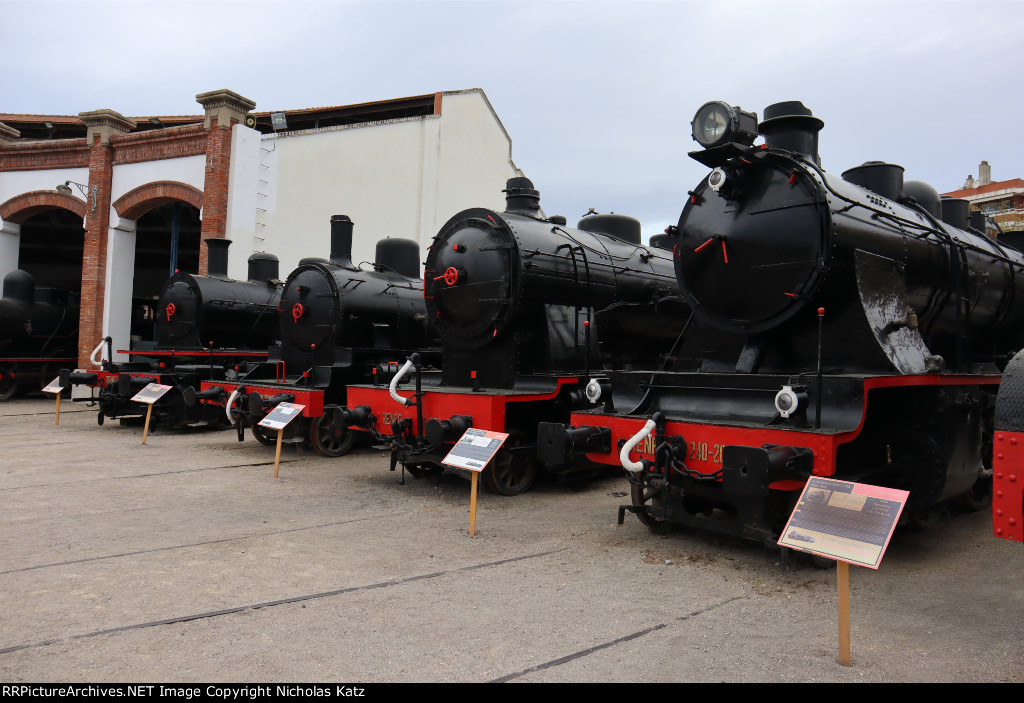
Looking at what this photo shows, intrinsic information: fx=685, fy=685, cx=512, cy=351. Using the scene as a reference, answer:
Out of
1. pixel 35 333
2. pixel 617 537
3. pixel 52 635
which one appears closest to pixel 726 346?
pixel 617 537

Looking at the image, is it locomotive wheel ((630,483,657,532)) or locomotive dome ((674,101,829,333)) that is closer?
locomotive dome ((674,101,829,333))

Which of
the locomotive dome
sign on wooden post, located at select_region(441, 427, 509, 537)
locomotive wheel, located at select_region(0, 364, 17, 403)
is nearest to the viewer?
the locomotive dome

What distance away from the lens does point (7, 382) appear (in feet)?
55.7

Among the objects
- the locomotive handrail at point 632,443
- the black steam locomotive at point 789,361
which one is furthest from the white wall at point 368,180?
the locomotive handrail at point 632,443

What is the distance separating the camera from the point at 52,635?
10.4ft

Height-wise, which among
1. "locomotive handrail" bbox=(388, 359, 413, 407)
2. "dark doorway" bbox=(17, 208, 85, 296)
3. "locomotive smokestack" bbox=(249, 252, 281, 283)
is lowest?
"locomotive handrail" bbox=(388, 359, 413, 407)

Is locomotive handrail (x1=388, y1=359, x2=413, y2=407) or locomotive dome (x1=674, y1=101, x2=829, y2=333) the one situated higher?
locomotive dome (x1=674, y1=101, x2=829, y2=333)

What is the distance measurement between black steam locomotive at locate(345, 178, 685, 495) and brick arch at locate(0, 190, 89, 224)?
1456 cm

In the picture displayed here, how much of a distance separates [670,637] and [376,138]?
1712 centimetres

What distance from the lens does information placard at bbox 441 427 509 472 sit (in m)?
5.16

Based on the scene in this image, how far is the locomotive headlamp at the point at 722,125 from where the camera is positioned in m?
4.75

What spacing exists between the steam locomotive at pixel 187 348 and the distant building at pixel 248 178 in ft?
14.0

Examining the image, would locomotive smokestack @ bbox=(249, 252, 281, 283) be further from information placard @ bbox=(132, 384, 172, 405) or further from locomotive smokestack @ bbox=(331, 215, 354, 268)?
information placard @ bbox=(132, 384, 172, 405)

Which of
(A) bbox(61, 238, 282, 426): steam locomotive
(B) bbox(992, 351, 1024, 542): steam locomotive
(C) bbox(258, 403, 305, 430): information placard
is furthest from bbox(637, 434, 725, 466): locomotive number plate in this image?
(A) bbox(61, 238, 282, 426): steam locomotive
